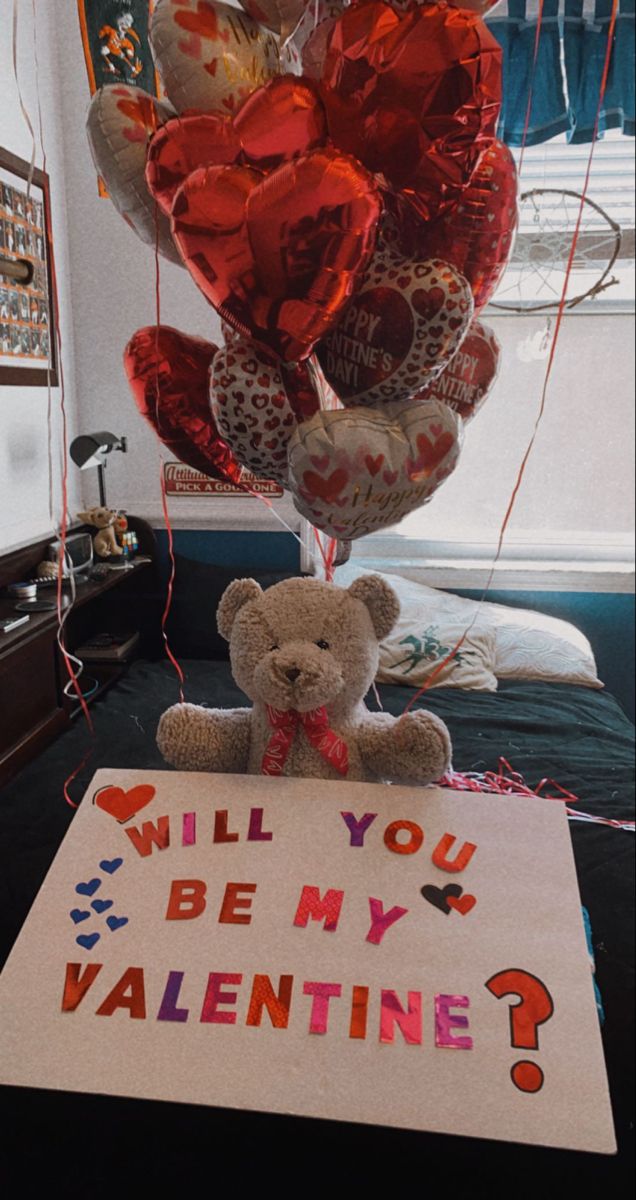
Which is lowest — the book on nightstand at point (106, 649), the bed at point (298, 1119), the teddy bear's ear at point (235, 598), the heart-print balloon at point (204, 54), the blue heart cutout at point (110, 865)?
the bed at point (298, 1119)

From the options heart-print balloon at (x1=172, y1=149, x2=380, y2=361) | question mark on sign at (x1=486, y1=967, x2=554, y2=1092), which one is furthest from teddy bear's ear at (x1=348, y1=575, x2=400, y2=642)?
question mark on sign at (x1=486, y1=967, x2=554, y2=1092)

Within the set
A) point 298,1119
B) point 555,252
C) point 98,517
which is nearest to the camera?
point 298,1119

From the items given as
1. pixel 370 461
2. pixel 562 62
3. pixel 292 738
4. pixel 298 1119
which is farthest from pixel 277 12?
pixel 562 62

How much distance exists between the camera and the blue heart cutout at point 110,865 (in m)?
0.56

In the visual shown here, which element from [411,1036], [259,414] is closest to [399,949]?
[411,1036]

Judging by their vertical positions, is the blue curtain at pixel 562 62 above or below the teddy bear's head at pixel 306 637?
above

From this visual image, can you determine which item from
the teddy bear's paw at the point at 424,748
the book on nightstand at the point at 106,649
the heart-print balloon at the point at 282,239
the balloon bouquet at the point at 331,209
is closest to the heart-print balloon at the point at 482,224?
the balloon bouquet at the point at 331,209

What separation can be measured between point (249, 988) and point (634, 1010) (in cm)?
85

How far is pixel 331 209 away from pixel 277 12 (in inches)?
11.1

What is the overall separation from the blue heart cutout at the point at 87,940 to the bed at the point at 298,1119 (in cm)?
32

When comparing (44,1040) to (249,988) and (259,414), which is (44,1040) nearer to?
(249,988)

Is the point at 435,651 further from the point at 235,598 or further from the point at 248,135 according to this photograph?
the point at 248,135

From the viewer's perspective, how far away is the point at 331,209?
0.55 meters

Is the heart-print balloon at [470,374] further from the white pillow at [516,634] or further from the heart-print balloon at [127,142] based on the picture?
the white pillow at [516,634]
